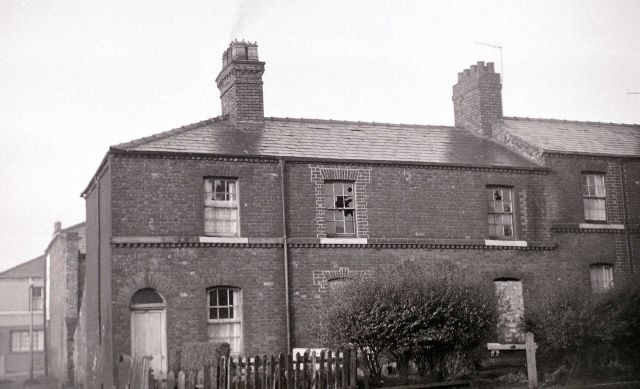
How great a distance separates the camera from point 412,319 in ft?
59.9

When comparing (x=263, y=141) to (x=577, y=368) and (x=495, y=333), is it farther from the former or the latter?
(x=577, y=368)

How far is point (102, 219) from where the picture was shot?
2450 cm

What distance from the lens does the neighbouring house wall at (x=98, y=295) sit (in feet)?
74.9

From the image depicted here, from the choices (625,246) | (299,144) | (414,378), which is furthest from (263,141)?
(625,246)

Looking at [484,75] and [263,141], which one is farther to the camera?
[484,75]

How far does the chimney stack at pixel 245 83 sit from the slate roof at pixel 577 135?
992cm

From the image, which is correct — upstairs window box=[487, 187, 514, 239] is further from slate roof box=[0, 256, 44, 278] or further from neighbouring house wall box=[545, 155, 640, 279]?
slate roof box=[0, 256, 44, 278]

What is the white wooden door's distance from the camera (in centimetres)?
2214

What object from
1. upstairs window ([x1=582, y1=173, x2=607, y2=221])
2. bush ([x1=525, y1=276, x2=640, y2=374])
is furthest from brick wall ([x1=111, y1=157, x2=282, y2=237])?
upstairs window ([x1=582, y1=173, x2=607, y2=221])

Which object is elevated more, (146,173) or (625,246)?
(146,173)

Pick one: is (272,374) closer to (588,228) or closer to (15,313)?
(588,228)

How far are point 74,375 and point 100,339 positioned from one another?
31.6ft

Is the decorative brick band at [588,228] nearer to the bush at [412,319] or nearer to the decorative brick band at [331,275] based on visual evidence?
the decorative brick band at [331,275]

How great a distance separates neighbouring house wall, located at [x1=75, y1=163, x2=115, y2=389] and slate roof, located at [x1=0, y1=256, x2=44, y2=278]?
29.2 m
